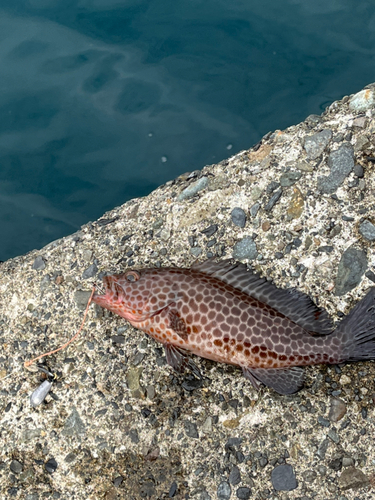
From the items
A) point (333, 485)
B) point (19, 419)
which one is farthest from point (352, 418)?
point (19, 419)

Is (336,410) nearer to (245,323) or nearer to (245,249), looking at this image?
(245,323)

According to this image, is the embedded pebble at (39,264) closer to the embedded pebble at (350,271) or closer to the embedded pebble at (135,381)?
the embedded pebble at (135,381)

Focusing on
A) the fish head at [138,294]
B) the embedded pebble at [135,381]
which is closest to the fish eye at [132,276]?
the fish head at [138,294]

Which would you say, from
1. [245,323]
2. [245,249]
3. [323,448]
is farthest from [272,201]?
[323,448]

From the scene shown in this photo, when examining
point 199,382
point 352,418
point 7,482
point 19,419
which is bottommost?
point 7,482

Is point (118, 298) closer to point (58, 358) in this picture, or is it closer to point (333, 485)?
point (58, 358)

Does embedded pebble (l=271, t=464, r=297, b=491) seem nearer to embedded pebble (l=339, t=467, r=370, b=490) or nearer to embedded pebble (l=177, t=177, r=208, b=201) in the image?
embedded pebble (l=339, t=467, r=370, b=490)

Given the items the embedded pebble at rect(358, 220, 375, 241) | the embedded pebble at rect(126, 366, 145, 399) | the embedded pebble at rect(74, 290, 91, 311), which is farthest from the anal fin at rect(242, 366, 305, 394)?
the embedded pebble at rect(74, 290, 91, 311)
